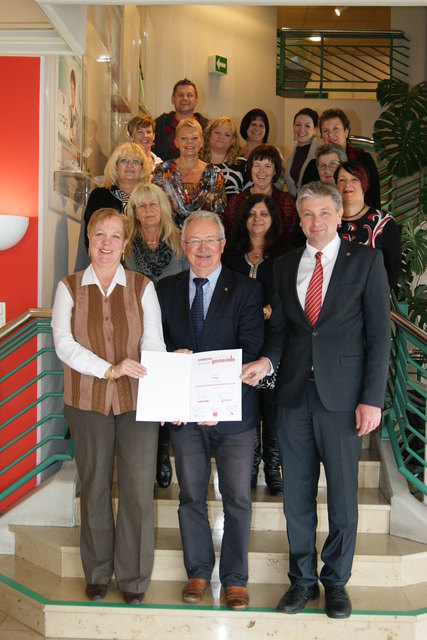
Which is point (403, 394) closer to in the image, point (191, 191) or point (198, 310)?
point (198, 310)

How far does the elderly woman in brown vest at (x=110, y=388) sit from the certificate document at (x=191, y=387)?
0.13 meters

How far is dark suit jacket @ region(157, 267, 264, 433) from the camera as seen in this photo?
3.11 m

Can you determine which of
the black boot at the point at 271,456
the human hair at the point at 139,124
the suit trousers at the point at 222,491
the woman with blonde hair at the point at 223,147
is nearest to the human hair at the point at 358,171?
the woman with blonde hair at the point at 223,147

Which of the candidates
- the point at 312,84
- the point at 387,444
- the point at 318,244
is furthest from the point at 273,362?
the point at 312,84

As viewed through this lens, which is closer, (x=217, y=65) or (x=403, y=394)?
(x=403, y=394)

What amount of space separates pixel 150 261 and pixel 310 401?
130 cm

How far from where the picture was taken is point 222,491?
319 centimetres

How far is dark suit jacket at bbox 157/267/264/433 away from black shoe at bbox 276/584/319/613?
753 mm

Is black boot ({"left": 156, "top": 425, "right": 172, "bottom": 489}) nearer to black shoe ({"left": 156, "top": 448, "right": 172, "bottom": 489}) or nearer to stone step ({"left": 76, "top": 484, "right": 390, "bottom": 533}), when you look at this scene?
black shoe ({"left": 156, "top": 448, "right": 172, "bottom": 489})

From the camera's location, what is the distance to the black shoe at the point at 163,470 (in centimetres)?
394

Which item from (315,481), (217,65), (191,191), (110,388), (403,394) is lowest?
A: (315,481)

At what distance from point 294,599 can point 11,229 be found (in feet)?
7.68

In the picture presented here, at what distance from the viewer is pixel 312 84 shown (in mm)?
12047

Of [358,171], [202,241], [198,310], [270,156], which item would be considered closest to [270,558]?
[198,310]
